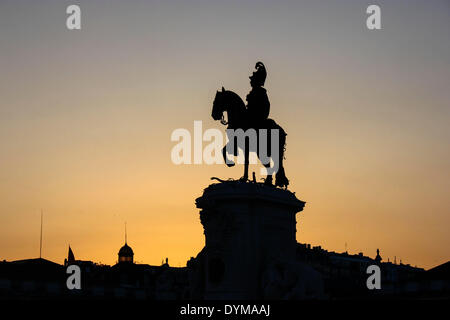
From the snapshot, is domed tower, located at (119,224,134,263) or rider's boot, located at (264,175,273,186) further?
domed tower, located at (119,224,134,263)

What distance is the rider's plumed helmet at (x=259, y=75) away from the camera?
149 feet

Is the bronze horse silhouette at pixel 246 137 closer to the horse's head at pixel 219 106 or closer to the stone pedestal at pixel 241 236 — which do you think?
the horse's head at pixel 219 106

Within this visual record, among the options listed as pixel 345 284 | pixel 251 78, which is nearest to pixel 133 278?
pixel 345 284

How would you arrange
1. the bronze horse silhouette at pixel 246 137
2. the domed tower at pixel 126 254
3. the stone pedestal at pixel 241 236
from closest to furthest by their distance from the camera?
the stone pedestal at pixel 241 236 < the bronze horse silhouette at pixel 246 137 < the domed tower at pixel 126 254

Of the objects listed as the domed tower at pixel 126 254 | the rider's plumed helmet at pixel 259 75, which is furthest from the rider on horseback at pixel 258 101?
the domed tower at pixel 126 254

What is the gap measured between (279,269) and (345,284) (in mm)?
56343

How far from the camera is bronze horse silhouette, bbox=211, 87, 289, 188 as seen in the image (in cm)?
4438

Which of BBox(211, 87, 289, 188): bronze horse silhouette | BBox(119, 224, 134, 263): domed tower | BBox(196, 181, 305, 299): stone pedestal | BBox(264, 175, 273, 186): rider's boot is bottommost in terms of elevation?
BBox(196, 181, 305, 299): stone pedestal

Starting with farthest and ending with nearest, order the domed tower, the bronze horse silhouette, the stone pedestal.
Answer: the domed tower → the bronze horse silhouette → the stone pedestal

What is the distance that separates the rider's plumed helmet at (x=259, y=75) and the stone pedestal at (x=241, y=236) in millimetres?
5193

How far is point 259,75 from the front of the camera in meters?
45.4

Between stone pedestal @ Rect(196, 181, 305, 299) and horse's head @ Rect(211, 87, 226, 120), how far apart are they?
3.58m

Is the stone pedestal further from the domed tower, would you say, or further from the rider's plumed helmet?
the domed tower

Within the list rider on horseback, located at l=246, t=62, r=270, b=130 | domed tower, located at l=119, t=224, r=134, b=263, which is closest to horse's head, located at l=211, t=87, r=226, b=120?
rider on horseback, located at l=246, t=62, r=270, b=130
